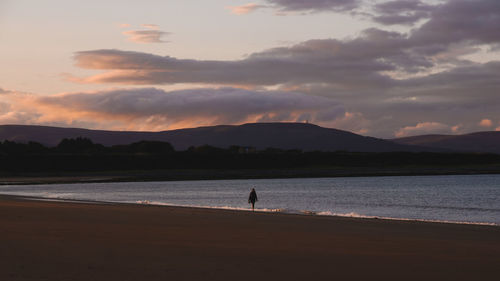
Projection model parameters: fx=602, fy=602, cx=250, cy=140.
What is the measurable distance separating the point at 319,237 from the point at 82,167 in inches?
4314

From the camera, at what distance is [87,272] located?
37.0 ft

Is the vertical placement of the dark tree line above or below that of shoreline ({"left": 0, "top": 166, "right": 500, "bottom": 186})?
above

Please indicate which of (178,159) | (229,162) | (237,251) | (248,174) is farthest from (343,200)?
(178,159)

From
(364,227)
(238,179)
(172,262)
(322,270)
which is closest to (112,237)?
(172,262)

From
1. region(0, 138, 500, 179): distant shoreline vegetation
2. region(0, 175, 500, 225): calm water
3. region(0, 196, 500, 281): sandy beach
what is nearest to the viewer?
region(0, 196, 500, 281): sandy beach

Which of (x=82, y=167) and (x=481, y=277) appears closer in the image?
(x=481, y=277)

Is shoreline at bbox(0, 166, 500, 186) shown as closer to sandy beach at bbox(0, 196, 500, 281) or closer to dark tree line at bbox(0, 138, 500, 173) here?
dark tree line at bbox(0, 138, 500, 173)

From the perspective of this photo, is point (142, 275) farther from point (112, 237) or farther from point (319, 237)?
point (319, 237)

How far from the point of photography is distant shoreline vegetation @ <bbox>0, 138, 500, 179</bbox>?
120 m

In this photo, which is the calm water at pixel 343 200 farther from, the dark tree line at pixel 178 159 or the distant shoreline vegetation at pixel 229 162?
the dark tree line at pixel 178 159

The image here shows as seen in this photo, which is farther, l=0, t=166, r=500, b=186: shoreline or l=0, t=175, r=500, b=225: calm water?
l=0, t=166, r=500, b=186: shoreline

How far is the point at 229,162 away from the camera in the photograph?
132m

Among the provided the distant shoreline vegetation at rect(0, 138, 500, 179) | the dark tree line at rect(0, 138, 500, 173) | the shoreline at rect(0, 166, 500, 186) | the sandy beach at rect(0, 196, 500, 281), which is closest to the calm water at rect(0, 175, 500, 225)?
the sandy beach at rect(0, 196, 500, 281)

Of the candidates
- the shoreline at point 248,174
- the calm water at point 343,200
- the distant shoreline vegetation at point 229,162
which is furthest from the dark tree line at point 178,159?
the calm water at point 343,200
